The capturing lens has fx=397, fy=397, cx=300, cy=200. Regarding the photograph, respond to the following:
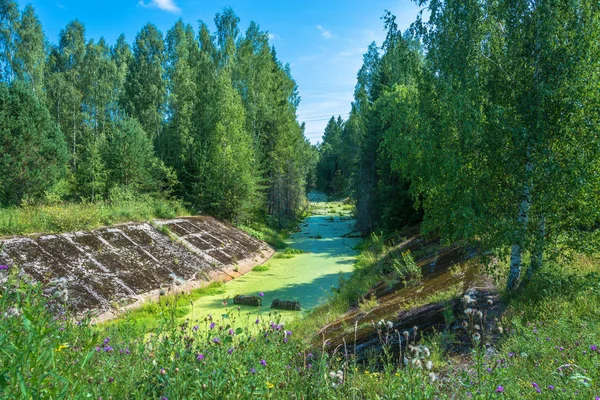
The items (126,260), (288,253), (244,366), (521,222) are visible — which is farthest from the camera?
(288,253)

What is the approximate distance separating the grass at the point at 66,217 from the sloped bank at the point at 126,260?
44cm

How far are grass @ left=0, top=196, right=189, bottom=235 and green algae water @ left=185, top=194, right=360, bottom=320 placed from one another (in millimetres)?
4728

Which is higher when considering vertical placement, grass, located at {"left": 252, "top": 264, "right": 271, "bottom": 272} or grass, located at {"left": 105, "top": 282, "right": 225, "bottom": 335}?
grass, located at {"left": 105, "top": 282, "right": 225, "bottom": 335}

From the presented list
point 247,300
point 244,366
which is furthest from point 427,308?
point 247,300

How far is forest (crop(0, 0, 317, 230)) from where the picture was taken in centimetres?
1917

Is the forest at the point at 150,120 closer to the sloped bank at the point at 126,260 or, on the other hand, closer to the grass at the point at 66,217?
the grass at the point at 66,217

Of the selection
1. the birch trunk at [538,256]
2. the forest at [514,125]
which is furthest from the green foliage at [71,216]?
the birch trunk at [538,256]

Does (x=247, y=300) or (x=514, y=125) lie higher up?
(x=514, y=125)

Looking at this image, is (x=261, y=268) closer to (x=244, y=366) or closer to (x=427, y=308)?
(x=427, y=308)

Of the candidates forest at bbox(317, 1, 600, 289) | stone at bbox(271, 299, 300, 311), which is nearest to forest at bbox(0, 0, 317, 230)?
stone at bbox(271, 299, 300, 311)

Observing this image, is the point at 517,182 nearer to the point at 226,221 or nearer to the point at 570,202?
the point at 570,202

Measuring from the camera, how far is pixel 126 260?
12383mm

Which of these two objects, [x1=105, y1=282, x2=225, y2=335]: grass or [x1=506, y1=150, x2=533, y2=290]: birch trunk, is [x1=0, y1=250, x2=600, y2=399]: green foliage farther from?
[x1=105, y1=282, x2=225, y2=335]: grass

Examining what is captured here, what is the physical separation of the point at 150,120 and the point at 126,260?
22.7 meters
